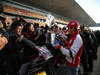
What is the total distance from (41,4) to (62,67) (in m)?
18.8

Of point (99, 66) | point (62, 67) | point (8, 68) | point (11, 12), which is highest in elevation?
point (11, 12)

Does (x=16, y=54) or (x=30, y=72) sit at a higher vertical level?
(x=16, y=54)

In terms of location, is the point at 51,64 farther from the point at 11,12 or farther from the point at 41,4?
the point at 41,4

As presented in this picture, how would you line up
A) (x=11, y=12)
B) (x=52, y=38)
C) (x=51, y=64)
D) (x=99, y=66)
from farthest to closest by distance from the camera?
(x=11, y=12) → (x=99, y=66) → (x=52, y=38) → (x=51, y=64)

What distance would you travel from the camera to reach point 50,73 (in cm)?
274

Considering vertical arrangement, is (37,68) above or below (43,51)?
below

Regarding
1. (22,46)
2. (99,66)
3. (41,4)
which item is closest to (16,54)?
(22,46)

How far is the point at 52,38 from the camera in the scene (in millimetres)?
3139

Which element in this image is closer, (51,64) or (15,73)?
(15,73)

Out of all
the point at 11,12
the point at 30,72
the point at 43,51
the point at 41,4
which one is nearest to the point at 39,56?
the point at 43,51

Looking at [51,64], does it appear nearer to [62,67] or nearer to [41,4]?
[62,67]

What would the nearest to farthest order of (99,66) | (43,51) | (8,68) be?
(8,68) → (43,51) → (99,66)

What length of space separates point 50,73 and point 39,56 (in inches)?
13.1

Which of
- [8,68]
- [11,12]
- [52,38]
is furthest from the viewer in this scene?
[11,12]
